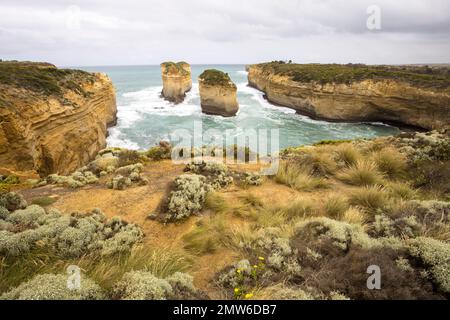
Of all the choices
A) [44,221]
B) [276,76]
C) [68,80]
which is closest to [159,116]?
[68,80]

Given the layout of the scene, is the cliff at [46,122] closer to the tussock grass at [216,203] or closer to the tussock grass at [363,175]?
the tussock grass at [216,203]

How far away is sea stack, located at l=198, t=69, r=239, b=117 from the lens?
32906 mm

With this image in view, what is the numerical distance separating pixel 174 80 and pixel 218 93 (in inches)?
538

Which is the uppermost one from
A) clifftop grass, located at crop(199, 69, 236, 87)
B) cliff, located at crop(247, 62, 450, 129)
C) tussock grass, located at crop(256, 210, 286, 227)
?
clifftop grass, located at crop(199, 69, 236, 87)

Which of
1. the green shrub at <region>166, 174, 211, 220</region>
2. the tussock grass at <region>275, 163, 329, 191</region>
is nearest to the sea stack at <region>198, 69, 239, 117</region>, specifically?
the tussock grass at <region>275, 163, 329, 191</region>

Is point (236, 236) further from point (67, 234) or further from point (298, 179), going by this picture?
point (298, 179)

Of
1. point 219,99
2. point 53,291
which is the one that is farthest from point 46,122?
point 219,99

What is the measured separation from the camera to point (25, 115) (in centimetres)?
1126

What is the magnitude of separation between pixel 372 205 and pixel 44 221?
5.88 meters

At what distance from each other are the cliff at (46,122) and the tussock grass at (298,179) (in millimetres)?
10741

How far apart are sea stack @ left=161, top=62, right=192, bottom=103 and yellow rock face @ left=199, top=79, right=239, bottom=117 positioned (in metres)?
10.7

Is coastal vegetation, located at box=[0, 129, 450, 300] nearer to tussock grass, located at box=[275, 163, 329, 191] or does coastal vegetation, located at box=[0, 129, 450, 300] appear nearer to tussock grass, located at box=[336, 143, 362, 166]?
tussock grass, located at box=[275, 163, 329, 191]

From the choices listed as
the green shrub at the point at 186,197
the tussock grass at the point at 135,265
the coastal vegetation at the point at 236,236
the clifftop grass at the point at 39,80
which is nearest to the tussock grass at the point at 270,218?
the coastal vegetation at the point at 236,236
